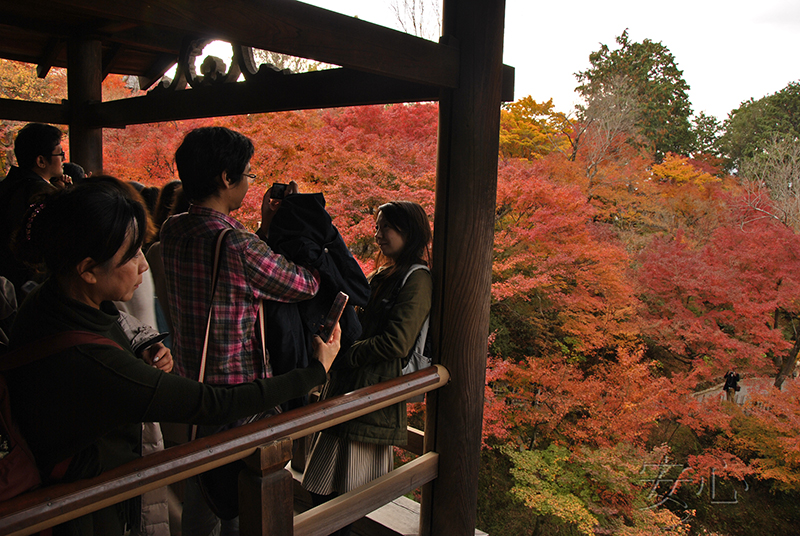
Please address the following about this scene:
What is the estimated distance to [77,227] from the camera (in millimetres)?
864

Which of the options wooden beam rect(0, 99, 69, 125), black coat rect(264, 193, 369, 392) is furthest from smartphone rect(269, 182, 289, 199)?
wooden beam rect(0, 99, 69, 125)

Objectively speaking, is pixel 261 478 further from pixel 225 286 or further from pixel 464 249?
pixel 464 249

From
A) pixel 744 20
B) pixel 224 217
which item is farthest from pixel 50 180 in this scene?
pixel 744 20

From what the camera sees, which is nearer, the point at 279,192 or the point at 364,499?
the point at 279,192

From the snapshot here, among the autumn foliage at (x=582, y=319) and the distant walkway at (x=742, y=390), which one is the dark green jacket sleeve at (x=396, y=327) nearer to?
the autumn foliage at (x=582, y=319)

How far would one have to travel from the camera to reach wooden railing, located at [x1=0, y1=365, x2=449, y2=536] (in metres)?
0.88

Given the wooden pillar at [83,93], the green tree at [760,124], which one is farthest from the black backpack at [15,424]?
the green tree at [760,124]

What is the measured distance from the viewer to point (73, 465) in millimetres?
917

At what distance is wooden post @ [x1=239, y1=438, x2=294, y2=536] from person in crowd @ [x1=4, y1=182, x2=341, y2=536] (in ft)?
0.96

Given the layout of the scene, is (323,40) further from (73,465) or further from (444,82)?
(73,465)

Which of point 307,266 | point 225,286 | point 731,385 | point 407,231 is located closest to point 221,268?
point 225,286

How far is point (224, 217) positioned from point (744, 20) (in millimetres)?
12309

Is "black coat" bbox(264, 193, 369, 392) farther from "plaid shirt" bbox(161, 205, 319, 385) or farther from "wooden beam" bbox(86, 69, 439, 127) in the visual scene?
"wooden beam" bbox(86, 69, 439, 127)

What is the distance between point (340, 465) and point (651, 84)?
1312cm
